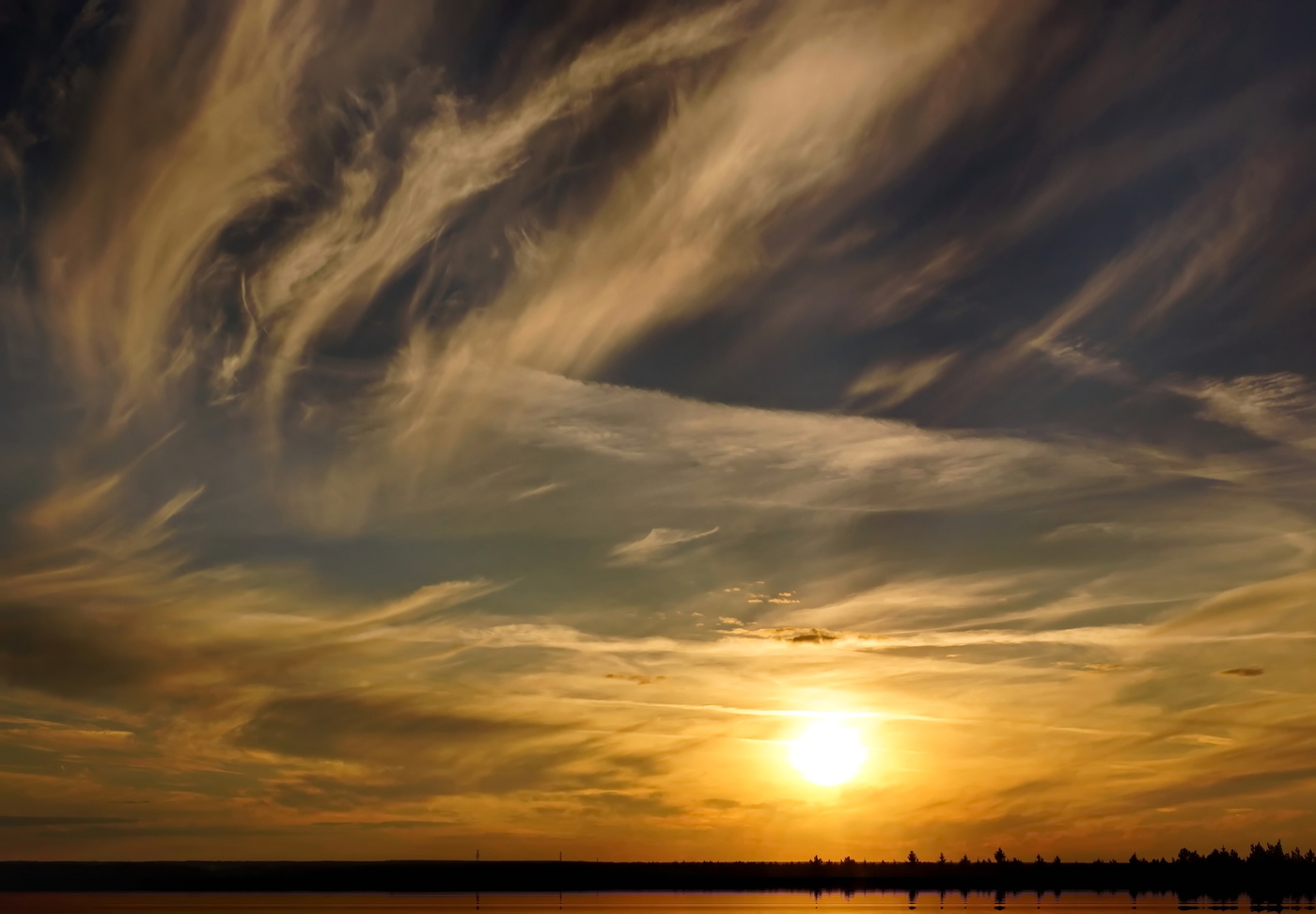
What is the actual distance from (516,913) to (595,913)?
24065 mm

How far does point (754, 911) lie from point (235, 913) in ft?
285

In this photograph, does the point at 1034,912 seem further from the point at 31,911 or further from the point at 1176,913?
the point at 31,911

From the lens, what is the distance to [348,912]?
190125mm

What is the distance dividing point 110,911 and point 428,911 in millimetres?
54454

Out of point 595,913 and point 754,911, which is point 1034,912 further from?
point 595,913

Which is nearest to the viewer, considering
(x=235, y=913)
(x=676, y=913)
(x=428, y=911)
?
(x=676, y=913)

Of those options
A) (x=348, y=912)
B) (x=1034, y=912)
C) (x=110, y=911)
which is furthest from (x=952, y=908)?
(x=110, y=911)

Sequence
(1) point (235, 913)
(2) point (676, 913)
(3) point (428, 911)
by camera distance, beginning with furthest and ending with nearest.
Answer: (3) point (428, 911) < (1) point (235, 913) < (2) point (676, 913)

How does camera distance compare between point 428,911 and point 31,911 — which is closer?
point 31,911

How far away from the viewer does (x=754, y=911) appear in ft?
601

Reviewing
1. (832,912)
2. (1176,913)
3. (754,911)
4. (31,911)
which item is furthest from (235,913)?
(1176,913)

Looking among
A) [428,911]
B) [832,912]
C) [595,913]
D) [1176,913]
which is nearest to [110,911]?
[428,911]

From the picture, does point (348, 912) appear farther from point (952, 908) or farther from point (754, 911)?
point (952, 908)

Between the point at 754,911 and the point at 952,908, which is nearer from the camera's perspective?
the point at 754,911
